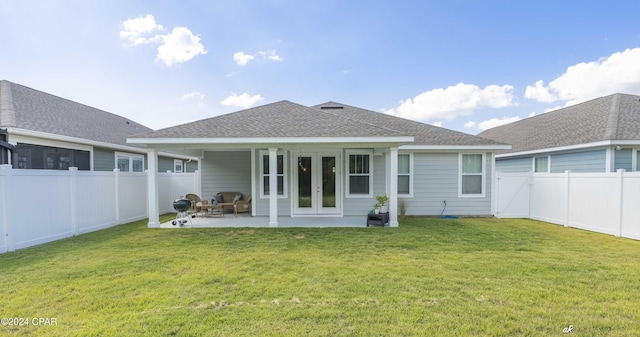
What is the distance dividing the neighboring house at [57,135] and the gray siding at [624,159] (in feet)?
48.2

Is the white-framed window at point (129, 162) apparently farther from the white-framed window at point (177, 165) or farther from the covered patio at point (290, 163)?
the covered patio at point (290, 163)

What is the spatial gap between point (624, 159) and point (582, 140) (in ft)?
3.97

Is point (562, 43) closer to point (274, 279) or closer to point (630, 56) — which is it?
point (630, 56)

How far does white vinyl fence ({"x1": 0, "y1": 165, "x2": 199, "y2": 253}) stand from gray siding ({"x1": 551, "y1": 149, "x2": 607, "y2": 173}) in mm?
15668

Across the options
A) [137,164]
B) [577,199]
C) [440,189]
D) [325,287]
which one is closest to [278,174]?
[440,189]

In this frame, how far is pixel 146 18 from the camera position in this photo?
10.3 metres

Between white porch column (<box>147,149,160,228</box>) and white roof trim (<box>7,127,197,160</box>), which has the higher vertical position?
white roof trim (<box>7,127,197,160</box>)

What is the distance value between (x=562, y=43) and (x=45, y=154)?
2101 centimetres

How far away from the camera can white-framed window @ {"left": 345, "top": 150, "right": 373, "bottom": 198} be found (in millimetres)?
9281

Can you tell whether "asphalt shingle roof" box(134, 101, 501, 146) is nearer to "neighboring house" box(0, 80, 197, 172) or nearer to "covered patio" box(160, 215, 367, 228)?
"neighboring house" box(0, 80, 197, 172)

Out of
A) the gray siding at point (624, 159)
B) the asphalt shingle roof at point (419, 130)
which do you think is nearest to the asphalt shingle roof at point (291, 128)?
the asphalt shingle roof at point (419, 130)

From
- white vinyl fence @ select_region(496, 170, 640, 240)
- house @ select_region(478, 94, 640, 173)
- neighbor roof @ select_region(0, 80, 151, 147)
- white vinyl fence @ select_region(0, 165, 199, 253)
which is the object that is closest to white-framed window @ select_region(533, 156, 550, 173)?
house @ select_region(478, 94, 640, 173)

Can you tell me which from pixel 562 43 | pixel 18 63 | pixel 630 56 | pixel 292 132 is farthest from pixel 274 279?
pixel 630 56

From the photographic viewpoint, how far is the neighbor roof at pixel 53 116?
8445 mm
